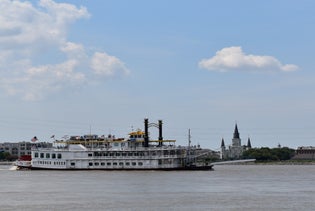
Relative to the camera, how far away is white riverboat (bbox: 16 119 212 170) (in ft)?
364

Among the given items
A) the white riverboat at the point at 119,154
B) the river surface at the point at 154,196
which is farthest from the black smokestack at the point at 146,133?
the river surface at the point at 154,196

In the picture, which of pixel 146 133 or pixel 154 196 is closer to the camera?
pixel 154 196

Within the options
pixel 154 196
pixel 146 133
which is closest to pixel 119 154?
pixel 146 133

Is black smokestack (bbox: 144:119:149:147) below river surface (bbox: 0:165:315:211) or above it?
above

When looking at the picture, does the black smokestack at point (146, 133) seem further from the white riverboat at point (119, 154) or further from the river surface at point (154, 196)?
the river surface at point (154, 196)

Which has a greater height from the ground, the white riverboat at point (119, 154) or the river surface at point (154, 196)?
the white riverboat at point (119, 154)

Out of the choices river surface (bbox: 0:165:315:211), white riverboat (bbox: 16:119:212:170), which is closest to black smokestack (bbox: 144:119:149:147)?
white riverboat (bbox: 16:119:212:170)

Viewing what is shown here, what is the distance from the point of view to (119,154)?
4429 inches

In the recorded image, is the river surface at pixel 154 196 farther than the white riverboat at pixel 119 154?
No

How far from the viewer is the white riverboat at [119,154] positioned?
11106cm

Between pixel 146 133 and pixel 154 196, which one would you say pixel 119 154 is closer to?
pixel 146 133

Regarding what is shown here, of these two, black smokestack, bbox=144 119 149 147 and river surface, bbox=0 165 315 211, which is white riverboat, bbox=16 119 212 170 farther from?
river surface, bbox=0 165 315 211

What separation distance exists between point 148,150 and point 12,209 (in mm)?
61185

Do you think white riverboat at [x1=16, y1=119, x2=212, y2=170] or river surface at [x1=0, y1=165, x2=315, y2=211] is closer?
river surface at [x1=0, y1=165, x2=315, y2=211]
